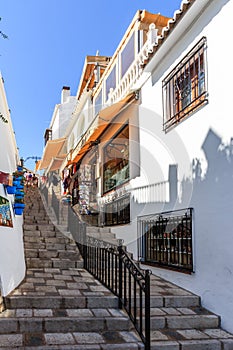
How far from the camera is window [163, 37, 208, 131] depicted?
321 inches

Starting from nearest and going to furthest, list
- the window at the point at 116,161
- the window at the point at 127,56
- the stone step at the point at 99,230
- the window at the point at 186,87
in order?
1. the window at the point at 186,87
2. the window at the point at 127,56
3. the stone step at the point at 99,230
4. the window at the point at 116,161

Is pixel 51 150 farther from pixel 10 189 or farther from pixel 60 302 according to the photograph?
pixel 60 302

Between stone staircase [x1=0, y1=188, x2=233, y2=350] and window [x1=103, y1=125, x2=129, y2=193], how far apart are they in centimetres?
522

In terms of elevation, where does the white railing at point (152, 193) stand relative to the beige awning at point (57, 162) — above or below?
below

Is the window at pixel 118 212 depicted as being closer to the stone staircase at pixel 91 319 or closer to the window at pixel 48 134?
the stone staircase at pixel 91 319

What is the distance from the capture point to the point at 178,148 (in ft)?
29.5

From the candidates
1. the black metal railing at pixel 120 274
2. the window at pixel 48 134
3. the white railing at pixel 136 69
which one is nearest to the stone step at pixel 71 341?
the black metal railing at pixel 120 274

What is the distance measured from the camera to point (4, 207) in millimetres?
7754

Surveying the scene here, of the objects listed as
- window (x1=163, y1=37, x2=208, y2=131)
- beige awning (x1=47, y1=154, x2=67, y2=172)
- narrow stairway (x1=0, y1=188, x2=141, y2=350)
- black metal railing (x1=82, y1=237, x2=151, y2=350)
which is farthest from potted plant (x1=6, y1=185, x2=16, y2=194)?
beige awning (x1=47, y1=154, x2=67, y2=172)

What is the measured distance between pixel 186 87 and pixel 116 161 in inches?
245

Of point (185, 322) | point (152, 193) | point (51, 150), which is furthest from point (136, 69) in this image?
point (51, 150)

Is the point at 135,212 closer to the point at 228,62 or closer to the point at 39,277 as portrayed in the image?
the point at 39,277

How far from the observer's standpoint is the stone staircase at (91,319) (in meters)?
5.68

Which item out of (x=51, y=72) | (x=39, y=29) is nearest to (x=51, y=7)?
(x=39, y=29)
